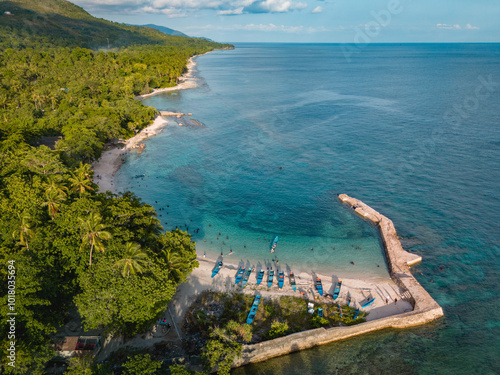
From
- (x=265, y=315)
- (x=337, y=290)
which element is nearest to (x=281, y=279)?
(x=265, y=315)

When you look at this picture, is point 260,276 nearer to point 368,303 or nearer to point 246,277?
point 246,277

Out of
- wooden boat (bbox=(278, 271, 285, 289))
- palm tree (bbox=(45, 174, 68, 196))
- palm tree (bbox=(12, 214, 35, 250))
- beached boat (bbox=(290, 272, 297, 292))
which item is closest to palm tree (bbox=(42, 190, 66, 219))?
palm tree (bbox=(45, 174, 68, 196))

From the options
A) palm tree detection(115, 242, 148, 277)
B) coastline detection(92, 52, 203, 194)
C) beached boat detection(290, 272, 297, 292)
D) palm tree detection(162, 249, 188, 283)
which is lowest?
beached boat detection(290, 272, 297, 292)

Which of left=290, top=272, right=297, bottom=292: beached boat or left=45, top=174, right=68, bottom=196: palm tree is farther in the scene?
left=290, top=272, right=297, bottom=292: beached boat

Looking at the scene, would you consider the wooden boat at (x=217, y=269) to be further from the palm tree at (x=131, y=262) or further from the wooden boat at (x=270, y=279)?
the palm tree at (x=131, y=262)

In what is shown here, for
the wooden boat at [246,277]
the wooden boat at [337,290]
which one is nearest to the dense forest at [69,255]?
the wooden boat at [246,277]

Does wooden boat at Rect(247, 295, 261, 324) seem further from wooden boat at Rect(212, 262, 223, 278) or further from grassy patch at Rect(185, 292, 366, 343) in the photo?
wooden boat at Rect(212, 262, 223, 278)

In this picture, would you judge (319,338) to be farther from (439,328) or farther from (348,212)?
(348,212)

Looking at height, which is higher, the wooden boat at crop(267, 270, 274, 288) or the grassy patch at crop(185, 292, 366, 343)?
the wooden boat at crop(267, 270, 274, 288)
